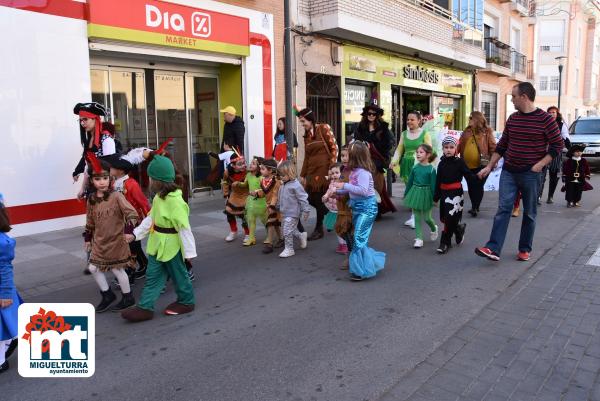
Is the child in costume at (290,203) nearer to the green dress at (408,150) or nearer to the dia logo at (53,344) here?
the green dress at (408,150)

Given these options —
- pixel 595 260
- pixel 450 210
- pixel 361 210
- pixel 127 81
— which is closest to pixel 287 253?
pixel 361 210

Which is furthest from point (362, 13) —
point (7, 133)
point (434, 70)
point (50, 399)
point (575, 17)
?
point (575, 17)

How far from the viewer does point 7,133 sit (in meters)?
→ 7.39

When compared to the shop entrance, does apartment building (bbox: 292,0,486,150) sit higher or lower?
higher

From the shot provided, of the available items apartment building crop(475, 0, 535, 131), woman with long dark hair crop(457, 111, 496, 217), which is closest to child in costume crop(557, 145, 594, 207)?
woman with long dark hair crop(457, 111, 496, 217)

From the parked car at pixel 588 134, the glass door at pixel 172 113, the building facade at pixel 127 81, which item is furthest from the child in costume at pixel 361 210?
the parked car at pixel 588 134

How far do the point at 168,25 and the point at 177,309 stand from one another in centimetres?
661

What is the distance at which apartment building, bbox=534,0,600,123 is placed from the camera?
127ft

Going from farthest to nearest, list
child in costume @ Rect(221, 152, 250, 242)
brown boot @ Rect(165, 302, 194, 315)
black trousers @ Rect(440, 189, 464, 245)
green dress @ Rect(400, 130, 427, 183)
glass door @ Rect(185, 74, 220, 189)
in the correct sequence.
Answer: glass door @ Rect(185, 74, 220, 189), green dress @ Rect(400, 130, 427, 183), child in costume @ Rect(221, 152, 250, 242), black trousers @ Rect(440, 189, 464, 245), brown boot @ Rect(165, 302, 194, 315)

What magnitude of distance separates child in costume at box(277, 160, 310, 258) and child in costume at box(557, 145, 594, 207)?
6.20 m

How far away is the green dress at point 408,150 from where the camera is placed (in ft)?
26.3

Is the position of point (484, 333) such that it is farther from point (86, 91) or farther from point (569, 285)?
point (86, 91)

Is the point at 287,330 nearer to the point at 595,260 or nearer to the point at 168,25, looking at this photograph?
the point at 595,260

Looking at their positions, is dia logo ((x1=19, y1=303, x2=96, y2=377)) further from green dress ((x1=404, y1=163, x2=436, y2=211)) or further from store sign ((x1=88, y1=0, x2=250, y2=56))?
store sign ((x1=88, y1=0, x2=250, y2=56))
